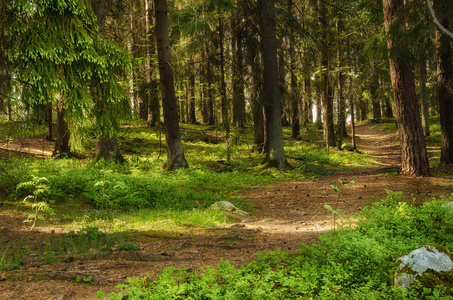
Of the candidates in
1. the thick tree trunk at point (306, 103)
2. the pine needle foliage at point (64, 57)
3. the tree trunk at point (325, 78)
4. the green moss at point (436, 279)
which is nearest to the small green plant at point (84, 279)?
the green moss at point (436, 279)

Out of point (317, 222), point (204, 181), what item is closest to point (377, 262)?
point (317, 222)

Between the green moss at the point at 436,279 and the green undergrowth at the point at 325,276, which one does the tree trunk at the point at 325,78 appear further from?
the green moss at the point at 436,279

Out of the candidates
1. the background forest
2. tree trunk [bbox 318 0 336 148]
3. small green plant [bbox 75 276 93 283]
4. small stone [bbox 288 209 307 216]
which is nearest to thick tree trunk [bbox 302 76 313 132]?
tree trunk [bbox 318 0 336 148]

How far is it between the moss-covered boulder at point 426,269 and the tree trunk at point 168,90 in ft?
30.9

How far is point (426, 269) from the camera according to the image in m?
3.30

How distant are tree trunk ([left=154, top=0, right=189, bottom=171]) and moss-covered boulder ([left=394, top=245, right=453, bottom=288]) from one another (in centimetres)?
941

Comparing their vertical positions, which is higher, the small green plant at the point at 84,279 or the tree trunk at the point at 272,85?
the tree trunk at the point at 272,85

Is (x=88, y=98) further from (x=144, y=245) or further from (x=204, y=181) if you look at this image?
(x=204, y=181)

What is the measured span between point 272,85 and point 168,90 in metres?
4.41

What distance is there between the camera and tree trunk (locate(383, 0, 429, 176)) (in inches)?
378

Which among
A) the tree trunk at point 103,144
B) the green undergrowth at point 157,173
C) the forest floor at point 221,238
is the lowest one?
the forest floor at point 221,238

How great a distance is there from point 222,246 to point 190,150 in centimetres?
1187

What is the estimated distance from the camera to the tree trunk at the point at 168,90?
1195 cm

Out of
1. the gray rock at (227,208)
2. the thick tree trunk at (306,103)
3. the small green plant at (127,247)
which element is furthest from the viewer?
the thick tree trunk at (306,103)
